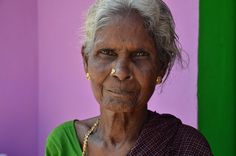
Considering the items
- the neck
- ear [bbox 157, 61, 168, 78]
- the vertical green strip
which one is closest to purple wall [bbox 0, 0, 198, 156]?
the vertical green strip

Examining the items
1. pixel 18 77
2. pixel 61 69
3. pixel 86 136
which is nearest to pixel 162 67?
pixel 86 136

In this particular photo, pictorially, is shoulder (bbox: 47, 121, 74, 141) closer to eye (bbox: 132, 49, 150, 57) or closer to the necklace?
the necklace

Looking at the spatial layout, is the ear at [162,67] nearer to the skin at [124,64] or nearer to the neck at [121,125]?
the skin at [124,64]

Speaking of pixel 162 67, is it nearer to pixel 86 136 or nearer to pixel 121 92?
pixel 121 92

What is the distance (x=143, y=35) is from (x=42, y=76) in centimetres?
177

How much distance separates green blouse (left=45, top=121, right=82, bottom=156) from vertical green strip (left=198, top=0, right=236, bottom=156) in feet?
2.23

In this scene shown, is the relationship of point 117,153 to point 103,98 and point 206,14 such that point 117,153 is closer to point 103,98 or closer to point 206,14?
point 103,98

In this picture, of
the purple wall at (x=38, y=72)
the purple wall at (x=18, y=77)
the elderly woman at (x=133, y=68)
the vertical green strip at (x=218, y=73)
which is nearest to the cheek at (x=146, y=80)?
the elderly woman at (x=133, y=68)

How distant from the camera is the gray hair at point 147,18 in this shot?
189 cm

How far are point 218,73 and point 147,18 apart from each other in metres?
0.66

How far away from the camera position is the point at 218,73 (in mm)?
2396

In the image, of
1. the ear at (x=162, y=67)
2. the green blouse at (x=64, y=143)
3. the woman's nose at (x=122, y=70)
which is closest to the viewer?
the woman's nose at (x=122, y=70)

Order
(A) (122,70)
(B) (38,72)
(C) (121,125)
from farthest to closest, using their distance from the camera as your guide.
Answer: (B) (38,72) → (C) (121,125) → (A) (122,70)

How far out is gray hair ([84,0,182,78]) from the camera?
1886 millimetres
